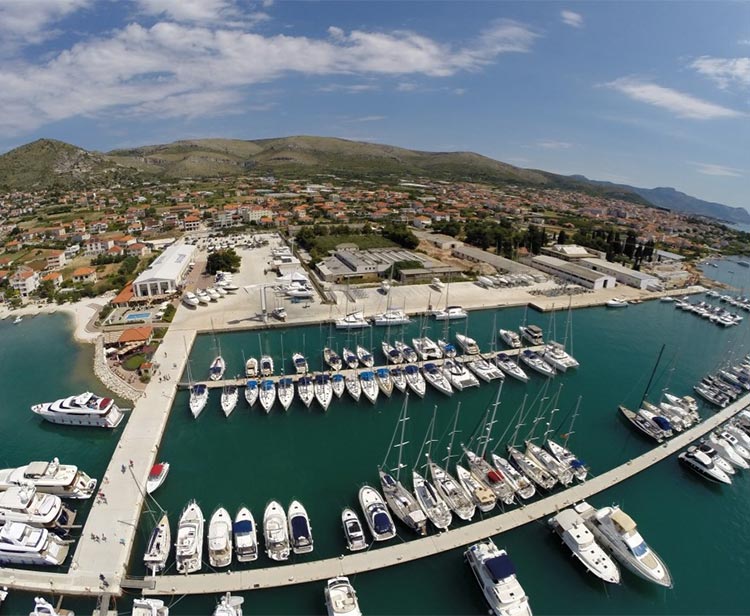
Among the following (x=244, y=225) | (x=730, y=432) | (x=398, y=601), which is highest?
(x=244, y=225)

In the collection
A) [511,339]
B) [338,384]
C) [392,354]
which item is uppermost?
[511,339]

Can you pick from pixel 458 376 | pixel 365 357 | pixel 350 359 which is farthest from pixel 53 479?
pixel 458 376

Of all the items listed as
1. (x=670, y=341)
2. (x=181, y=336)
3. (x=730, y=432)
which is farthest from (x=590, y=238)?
(x=181, y=336)

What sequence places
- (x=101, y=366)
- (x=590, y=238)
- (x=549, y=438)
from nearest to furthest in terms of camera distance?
1. (x=549, y=438)
2. (x=101, y=366)
3. (x=590, y=238)

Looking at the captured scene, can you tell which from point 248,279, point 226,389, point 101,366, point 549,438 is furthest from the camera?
point 248,279

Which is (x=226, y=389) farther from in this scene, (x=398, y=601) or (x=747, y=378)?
(x=747, y=378)

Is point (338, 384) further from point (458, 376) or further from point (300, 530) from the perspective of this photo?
point (300, 530)

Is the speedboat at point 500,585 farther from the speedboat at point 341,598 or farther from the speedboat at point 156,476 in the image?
the speedboat at point 156,476
